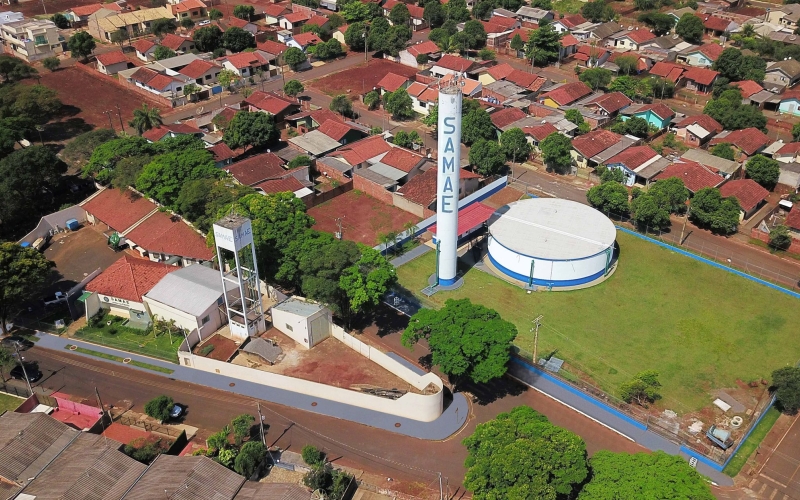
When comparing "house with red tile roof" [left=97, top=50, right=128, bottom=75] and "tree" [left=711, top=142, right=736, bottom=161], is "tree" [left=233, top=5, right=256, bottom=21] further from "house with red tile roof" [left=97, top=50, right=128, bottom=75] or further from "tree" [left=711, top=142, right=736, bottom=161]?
"tree" [left=711, top=142, right=736, bottom=161]

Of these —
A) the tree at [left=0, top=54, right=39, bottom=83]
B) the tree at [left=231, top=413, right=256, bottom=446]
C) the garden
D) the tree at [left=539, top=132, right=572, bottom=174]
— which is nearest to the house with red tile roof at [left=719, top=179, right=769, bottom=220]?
the tree at [left=539, top=132, right=572, bottom=174]

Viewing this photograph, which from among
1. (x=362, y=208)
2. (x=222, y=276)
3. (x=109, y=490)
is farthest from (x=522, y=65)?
(x=109, y=490)

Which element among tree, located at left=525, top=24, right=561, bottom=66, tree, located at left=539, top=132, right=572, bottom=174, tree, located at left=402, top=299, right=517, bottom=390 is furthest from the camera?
tree, located at left=525, top=24, right=561, bottom=66

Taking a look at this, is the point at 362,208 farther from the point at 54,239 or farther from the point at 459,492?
the point at 459,492

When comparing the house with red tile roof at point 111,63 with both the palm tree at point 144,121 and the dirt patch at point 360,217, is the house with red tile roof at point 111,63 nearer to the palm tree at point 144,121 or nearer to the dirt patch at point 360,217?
the palm tree at point 144,121

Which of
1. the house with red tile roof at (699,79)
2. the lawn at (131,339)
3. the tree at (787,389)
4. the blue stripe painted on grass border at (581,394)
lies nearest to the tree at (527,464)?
the blue stripe painted on grass border at (581,394)

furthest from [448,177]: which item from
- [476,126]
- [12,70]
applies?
[12,70]

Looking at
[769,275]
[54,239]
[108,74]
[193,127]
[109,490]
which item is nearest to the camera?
[109,490]
